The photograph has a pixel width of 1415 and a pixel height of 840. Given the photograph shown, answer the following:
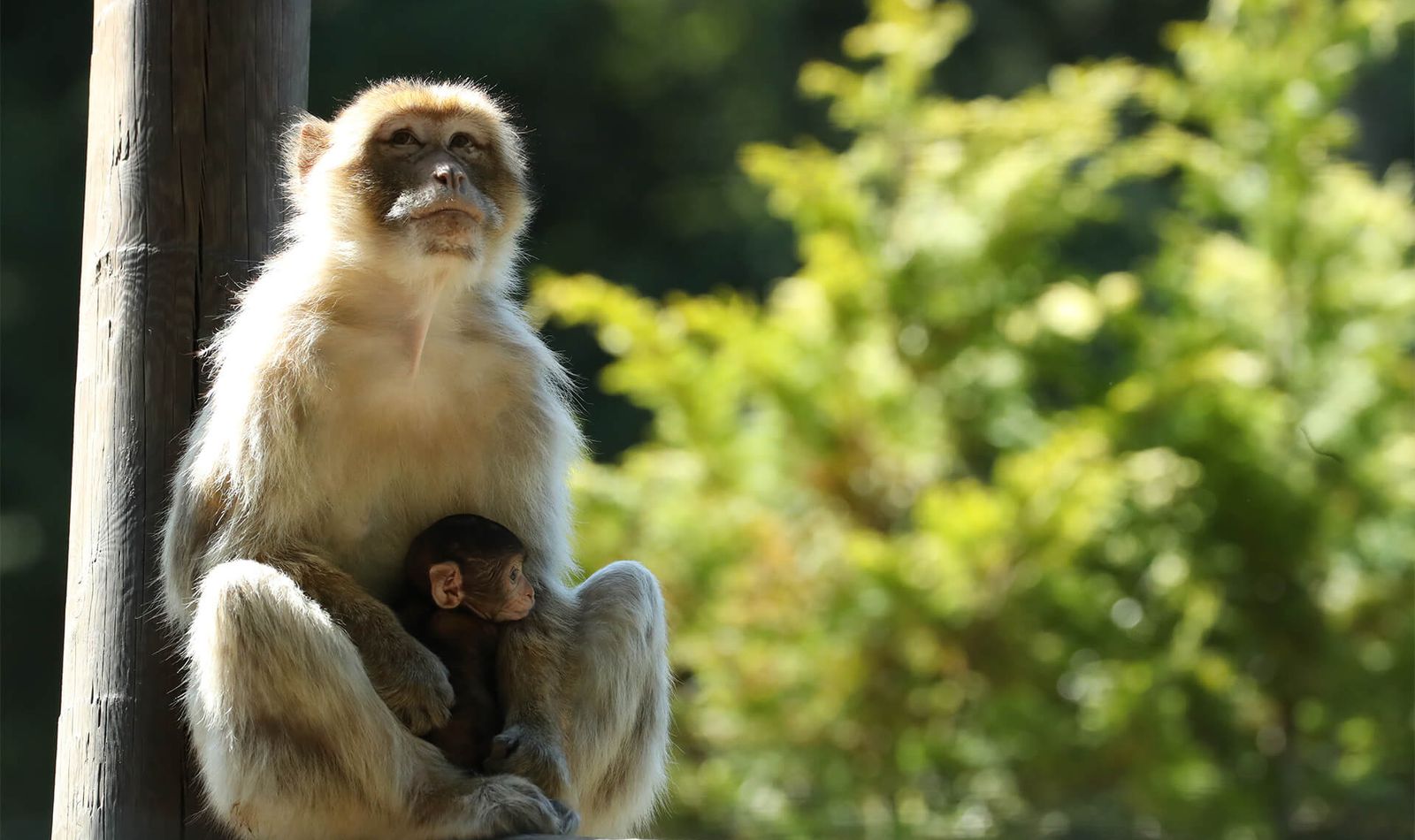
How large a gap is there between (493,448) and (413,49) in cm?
717

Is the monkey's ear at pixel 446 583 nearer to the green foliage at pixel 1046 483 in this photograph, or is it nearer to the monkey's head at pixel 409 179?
the monkey's head at pixel 409 179

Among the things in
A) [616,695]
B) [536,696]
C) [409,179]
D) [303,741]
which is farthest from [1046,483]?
[303,741]

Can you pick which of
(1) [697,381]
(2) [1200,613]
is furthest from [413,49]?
(2) [1200,613]

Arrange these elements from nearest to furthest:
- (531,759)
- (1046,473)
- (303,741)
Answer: (303,741)
(531,759)
(1046,473)

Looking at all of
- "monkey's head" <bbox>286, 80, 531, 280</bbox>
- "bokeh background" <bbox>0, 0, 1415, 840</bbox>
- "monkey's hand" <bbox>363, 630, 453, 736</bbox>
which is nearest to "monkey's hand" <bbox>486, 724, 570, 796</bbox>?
"monkey's hand" <bbox>363, 630, 453, 736</bbox>

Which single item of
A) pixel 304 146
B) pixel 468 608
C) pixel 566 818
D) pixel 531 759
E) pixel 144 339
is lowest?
pixel 566 818

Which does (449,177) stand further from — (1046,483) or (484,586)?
(1046,483)

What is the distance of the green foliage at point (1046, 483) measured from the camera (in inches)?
244

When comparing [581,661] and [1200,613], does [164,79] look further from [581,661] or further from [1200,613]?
[1200,613]

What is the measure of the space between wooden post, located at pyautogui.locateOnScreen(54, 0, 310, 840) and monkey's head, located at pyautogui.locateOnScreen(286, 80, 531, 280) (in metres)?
0.15

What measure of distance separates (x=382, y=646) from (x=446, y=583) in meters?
0.20

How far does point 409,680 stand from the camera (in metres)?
2.97

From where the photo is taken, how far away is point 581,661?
3258 millimetres

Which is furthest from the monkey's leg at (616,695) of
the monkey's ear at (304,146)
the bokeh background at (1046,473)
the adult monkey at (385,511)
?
the bokeh background at (1046,473)
